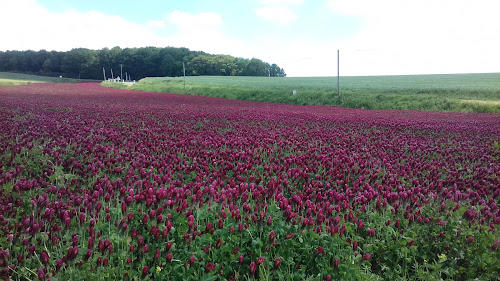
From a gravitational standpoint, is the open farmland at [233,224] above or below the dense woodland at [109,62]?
below

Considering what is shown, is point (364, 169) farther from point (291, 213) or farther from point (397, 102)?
point (397, 102)

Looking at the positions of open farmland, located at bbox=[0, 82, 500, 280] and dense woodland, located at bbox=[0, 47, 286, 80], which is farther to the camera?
dense woodland, located at bbox=[0, 47, 286, 80]

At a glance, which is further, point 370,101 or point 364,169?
point 370,101

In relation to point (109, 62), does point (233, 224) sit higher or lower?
lower

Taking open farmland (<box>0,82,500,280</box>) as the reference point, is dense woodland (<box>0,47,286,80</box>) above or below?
above

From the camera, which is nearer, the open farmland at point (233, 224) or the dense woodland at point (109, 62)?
the open farmland at point (233, 224)

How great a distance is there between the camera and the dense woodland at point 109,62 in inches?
5059

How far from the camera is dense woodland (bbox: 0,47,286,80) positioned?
128 meters

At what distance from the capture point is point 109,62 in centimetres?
13612

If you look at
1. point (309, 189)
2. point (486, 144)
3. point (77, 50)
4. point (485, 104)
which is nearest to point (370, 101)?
A: point (485, 104)

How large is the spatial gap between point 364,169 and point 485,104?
27853mm

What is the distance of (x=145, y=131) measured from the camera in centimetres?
977

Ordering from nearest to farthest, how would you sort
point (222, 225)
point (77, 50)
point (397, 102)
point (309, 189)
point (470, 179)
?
point (222, 225), point (309, 189), point (470, 179), point (397, 102), point (77, 50)

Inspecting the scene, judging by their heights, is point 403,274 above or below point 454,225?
below
